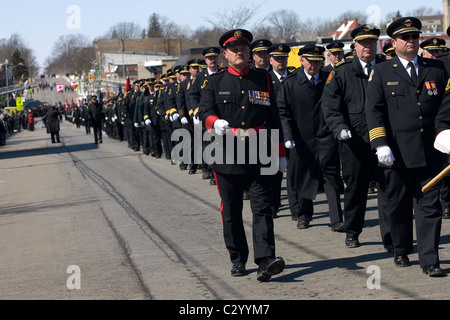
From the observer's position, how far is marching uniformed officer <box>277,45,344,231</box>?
9.51 m

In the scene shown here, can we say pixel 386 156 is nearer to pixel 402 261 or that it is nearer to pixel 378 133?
pixel 378 133

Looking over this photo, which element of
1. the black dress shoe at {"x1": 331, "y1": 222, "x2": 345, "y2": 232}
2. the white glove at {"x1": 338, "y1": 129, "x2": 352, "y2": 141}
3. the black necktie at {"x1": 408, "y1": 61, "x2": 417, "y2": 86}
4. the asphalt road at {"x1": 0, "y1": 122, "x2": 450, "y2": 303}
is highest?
the black necktie at {"x1": 408, "y1": 61, "x2": 417, "y2": 86}

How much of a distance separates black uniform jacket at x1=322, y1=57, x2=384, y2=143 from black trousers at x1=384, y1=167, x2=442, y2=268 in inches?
43.0

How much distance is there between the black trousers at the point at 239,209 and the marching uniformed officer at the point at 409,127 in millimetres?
1066

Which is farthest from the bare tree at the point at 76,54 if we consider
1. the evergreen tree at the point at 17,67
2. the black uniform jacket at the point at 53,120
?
the black uniform jacket at the point at 53,120

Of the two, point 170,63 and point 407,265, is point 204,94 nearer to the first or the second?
point 407,265

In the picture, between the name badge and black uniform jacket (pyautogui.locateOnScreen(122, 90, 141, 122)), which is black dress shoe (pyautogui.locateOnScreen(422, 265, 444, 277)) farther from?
black uniform jacket (pyautogui.locateOnScreen(122, 90, 141, 122))

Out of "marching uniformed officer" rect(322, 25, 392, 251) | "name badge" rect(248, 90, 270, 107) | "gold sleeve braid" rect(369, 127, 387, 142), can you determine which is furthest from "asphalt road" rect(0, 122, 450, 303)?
"name badge" rect(248, 90, 270, 107)

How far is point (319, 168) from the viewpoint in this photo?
988 cm

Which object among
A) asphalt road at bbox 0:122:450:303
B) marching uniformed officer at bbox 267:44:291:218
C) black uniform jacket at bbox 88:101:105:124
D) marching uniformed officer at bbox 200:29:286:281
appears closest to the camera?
asphalt road at bbox 0:122:450:303

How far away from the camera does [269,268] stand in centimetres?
672

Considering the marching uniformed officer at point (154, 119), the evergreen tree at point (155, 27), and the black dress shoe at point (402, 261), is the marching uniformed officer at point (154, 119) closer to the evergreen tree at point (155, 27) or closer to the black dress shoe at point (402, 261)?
the black dress shoe at point (402, 261)

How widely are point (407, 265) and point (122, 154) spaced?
62.1ft

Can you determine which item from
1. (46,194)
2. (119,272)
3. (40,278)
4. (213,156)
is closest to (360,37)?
(213,156)
